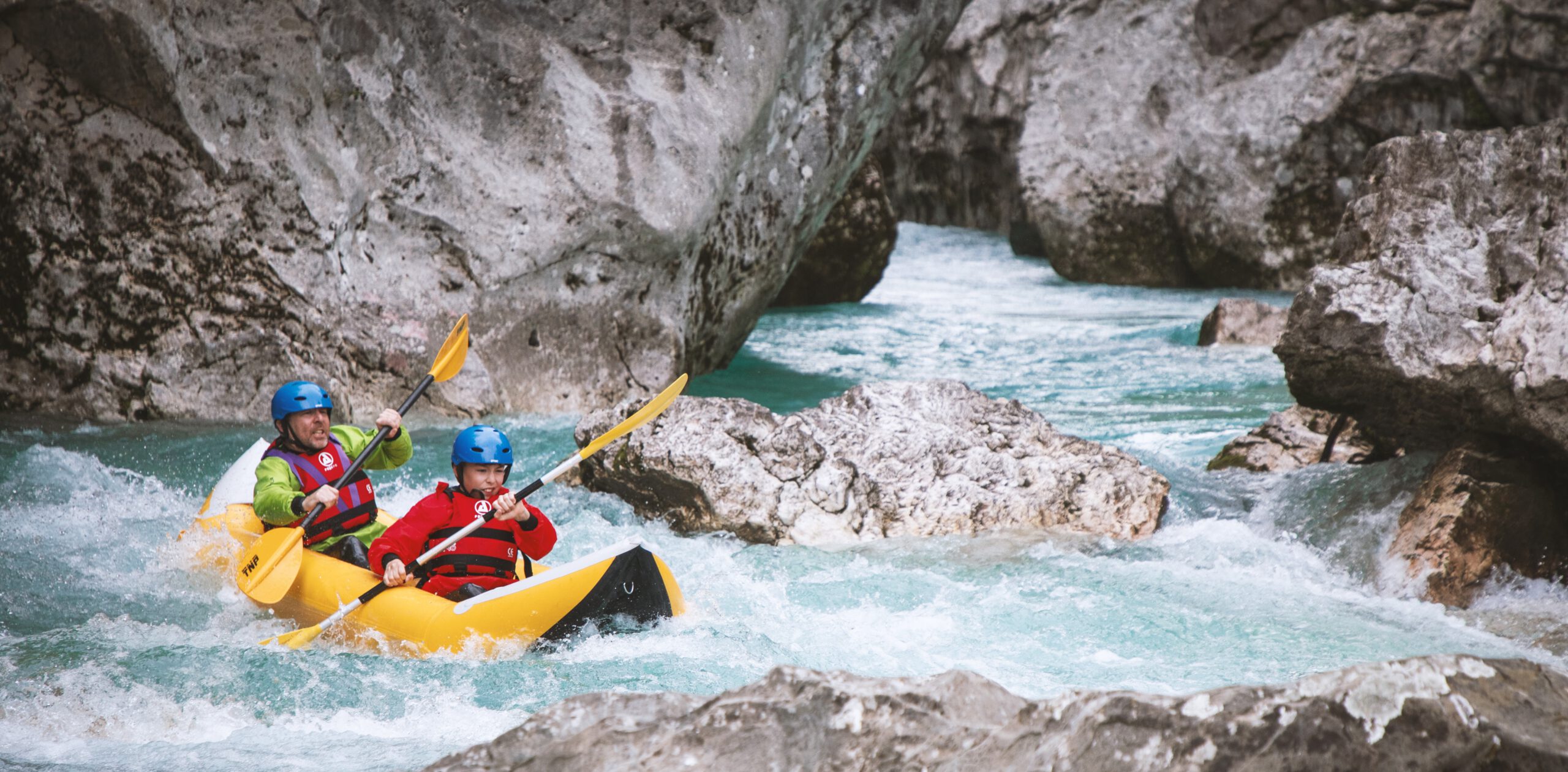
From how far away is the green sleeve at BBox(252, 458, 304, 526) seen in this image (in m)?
4.38

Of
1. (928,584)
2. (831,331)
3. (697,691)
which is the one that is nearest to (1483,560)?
(928,584)

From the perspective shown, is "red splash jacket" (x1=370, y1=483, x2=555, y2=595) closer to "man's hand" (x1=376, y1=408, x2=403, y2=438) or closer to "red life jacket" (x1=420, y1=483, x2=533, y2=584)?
"red life jacket" (x1=420, y1=483, x2=533, y2=584)

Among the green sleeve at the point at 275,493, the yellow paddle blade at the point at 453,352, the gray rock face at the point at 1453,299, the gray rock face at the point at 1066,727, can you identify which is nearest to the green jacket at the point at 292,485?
the green sleeve at the point at 275,493

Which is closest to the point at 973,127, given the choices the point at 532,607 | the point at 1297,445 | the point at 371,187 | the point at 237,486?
the point at 371,187

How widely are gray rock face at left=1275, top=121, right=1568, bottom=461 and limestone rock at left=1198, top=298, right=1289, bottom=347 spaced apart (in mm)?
5577

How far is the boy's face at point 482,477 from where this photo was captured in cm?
419

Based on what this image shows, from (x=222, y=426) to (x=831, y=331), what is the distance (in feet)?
20.5

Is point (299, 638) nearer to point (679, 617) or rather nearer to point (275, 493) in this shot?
point (275, 493)

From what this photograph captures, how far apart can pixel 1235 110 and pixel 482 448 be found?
484 inches

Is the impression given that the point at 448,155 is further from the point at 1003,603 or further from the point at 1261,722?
the point at 1261,722

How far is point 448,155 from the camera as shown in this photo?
23.6ft

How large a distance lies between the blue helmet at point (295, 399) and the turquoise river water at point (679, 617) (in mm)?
665

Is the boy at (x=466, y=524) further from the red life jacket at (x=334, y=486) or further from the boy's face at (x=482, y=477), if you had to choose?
the red life jacket at (x=334, y=486)

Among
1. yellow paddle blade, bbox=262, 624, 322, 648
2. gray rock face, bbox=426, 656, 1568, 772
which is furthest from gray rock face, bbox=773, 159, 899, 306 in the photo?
gray rock face, bbox=426, 656, 1568, 772
